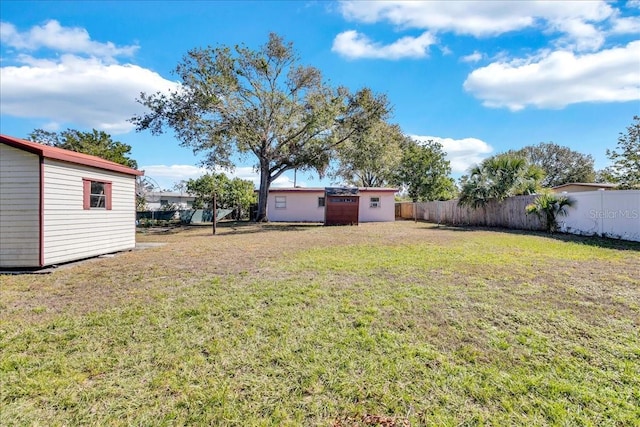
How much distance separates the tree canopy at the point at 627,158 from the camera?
11.1 metres

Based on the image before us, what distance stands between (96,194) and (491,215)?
16.6m

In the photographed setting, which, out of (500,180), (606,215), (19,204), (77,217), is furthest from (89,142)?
Answer: (606,215)

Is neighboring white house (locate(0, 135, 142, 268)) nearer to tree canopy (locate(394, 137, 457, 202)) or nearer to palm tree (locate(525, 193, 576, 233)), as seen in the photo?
palm tree (locate(525, 193, 576, 233))

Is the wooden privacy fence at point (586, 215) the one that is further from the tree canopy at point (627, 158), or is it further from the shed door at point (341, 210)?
the shed door at point (341, 210)

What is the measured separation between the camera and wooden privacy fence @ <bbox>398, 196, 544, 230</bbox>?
45.1ft

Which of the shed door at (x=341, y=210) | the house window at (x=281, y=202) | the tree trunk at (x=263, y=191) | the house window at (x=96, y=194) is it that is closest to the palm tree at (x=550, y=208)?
the shed door at (x=341, y=210)

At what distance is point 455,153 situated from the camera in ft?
110

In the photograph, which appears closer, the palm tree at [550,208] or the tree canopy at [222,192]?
the palm tree at [550,208]

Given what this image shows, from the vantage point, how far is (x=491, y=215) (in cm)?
1595

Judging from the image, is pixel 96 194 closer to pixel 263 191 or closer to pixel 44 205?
pixel 44 205

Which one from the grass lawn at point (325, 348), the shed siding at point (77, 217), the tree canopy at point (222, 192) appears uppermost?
the tree canopy at point (222, 192)

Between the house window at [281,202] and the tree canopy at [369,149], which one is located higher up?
the tree canopy at [369,149]

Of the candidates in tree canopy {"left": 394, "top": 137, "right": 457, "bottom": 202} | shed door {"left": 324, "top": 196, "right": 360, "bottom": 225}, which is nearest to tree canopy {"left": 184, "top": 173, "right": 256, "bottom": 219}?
shed door {"left": 324, "top": 196, "right": 360, "bottom": 225}

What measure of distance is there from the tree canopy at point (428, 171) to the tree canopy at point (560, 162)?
14.1 metres
